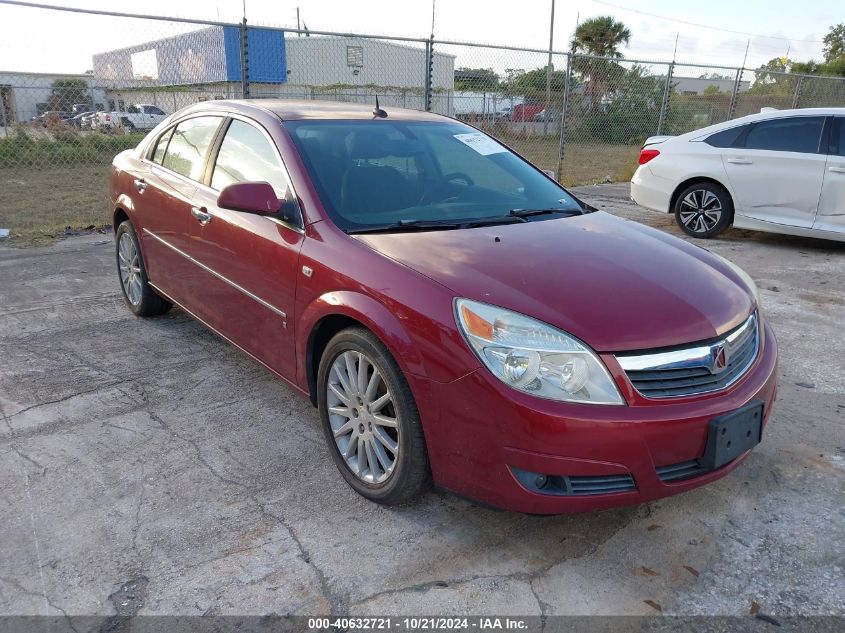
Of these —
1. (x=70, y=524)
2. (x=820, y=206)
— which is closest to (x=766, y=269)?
(x=820, y=206)

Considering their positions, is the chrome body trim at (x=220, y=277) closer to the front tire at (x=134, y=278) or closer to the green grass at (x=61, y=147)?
the front tire at (x=134, y=278)

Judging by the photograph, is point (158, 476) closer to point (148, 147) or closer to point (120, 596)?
point (120, 596)

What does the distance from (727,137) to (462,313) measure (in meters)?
6.86

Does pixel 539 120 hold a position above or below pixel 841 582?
above

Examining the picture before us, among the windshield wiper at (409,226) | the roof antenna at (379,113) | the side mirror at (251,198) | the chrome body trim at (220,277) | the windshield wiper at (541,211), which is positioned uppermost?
the roof antenna at (379,113)

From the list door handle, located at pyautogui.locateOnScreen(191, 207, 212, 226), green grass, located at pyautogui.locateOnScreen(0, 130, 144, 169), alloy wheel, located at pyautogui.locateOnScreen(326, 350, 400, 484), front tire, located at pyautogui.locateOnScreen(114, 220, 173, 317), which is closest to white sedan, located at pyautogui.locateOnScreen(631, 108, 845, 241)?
front tire, located at pyautogui.locateOnScreen(114, 220, 173, 317)

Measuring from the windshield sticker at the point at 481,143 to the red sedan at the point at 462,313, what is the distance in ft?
0.04

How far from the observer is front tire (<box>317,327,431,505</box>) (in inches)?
102

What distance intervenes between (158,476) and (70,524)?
0.42 meters

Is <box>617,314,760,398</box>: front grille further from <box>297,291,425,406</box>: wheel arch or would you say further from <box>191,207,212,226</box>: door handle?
<box>191,207,212,226</box>: door handle

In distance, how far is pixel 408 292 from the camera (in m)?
2.55

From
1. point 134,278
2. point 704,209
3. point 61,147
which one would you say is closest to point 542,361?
point 134,278

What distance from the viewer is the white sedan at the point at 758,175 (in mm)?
7340

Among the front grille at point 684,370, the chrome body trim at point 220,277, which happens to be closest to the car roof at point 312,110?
the chrome body trim at point 220,277
